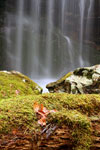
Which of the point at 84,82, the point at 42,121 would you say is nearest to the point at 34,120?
the point at 42,121

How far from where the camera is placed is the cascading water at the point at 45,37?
18.8m

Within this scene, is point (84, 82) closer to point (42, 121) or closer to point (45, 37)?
point (42, 121)

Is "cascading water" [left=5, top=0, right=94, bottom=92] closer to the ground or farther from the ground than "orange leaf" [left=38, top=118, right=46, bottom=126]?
farther from the ground

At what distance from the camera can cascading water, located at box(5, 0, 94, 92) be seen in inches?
741

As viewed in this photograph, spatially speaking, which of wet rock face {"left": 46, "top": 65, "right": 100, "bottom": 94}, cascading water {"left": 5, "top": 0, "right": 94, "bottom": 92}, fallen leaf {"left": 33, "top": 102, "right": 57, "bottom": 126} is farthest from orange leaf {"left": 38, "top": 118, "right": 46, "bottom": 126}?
cascading water {"left": 5, "top": 0, "right": 94, "bottom": 92}

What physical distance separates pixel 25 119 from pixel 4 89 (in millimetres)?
2302

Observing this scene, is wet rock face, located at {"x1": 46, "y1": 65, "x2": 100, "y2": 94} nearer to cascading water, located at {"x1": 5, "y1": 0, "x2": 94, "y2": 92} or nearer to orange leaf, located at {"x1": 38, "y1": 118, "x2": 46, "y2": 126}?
orange leaf, located at {"x1": 38, "y1": 118, "x2": 46, "y2": 126}

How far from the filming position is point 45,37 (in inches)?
826

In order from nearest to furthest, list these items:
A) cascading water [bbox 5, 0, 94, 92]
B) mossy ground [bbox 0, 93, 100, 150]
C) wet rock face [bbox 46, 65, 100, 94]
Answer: mossy ground [bbox 0, 93, 100, 150] < wet rock face [bbox 46, 65, 100, 94] < cascading water [bbox 5, 0, 94, 92]

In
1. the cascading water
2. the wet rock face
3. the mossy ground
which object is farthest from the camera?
the cascading water

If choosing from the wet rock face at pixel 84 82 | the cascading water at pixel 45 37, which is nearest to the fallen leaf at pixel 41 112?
the wet rock face at pixel 84 82

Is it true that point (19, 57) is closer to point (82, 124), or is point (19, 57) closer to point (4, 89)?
point (4, 89)

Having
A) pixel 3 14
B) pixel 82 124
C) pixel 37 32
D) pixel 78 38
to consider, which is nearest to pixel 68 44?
pixel 78 38

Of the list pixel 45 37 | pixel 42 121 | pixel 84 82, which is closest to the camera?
pixel 42 121
